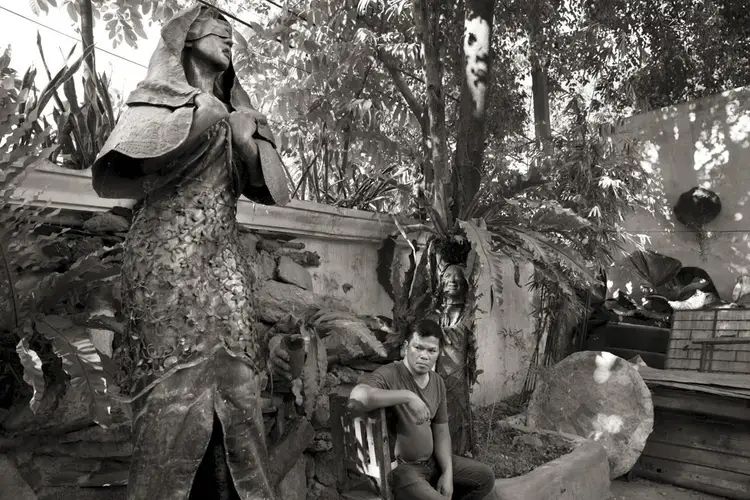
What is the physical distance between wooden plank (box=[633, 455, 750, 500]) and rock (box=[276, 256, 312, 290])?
12.0ft

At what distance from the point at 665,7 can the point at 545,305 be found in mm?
4963

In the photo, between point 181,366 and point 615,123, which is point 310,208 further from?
point 615,123

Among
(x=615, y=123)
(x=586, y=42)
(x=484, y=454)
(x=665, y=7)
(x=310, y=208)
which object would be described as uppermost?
(x=665, y=7)

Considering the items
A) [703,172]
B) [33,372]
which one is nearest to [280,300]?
[33,372]

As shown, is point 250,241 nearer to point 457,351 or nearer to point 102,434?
point 102,434

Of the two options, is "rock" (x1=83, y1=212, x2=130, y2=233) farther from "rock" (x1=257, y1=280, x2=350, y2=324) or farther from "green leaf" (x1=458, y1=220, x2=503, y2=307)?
"green leaf" (x1=458, y1=220, x2=503, y2=307)

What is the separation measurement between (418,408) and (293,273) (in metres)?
1.74

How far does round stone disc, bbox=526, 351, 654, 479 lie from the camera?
5.63 metres

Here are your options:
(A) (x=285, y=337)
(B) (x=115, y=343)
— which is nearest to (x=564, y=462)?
(A) (x=285, y=337)

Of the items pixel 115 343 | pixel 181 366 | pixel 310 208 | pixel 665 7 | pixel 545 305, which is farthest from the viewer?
pixel 665 7

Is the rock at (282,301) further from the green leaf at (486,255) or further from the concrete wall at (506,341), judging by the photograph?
the concrete wall at (506,341)

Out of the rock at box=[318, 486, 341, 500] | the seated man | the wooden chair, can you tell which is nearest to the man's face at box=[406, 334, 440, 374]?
the seated man

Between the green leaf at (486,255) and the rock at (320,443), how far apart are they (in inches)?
49.7

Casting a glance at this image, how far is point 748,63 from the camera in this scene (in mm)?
9820
